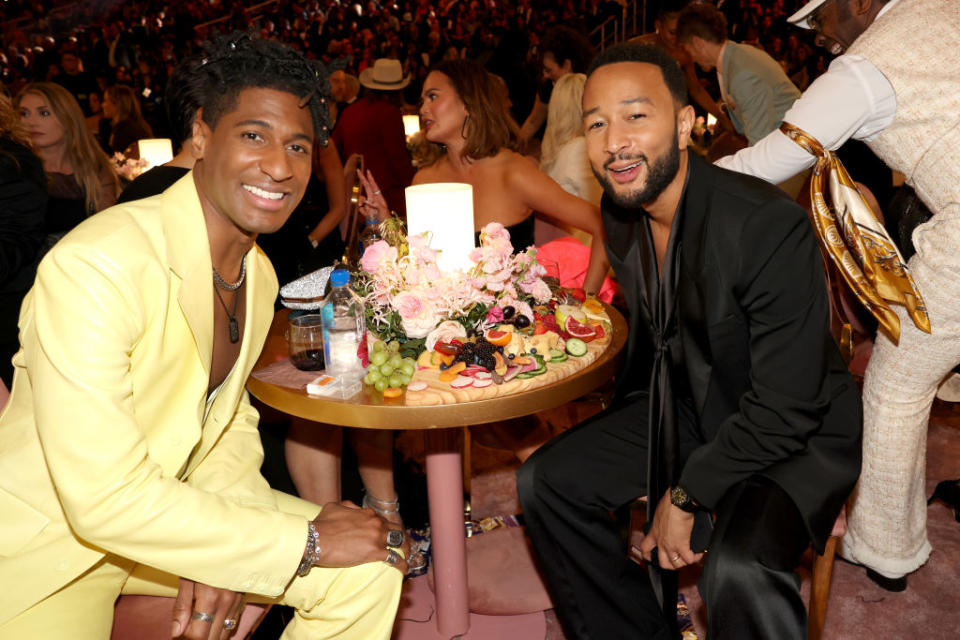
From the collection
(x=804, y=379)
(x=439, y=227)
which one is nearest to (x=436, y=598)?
(x=439, y=227)

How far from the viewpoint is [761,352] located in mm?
1958

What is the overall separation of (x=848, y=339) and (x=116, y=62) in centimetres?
1302

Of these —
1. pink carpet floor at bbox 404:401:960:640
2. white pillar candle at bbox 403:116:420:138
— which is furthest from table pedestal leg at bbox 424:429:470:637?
white pillar candle at bbox 403:116:420:138

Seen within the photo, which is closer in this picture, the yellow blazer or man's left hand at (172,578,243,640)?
the yellow blazer

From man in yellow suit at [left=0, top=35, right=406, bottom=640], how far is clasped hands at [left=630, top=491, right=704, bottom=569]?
2.45 feet

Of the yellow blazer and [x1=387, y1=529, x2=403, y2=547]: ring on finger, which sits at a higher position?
the yellow blazer

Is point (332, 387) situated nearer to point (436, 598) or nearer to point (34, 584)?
point (34, 584)

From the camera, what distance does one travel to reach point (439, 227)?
7.89ft

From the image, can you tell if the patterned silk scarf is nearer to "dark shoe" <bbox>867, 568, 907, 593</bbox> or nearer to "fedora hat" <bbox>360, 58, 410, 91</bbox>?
"dark shoe" <bbox>867, 568, 907, 593</bbox>

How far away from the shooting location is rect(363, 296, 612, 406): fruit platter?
2.06 meters

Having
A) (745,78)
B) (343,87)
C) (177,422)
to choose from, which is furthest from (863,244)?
(343,87)

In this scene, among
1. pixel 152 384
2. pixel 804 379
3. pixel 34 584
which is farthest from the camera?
pixel 804 379

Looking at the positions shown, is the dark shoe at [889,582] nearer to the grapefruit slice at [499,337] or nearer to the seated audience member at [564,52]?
the grapefruit slice at [499,337]

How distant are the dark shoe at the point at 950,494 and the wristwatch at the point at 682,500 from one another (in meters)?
1.65
